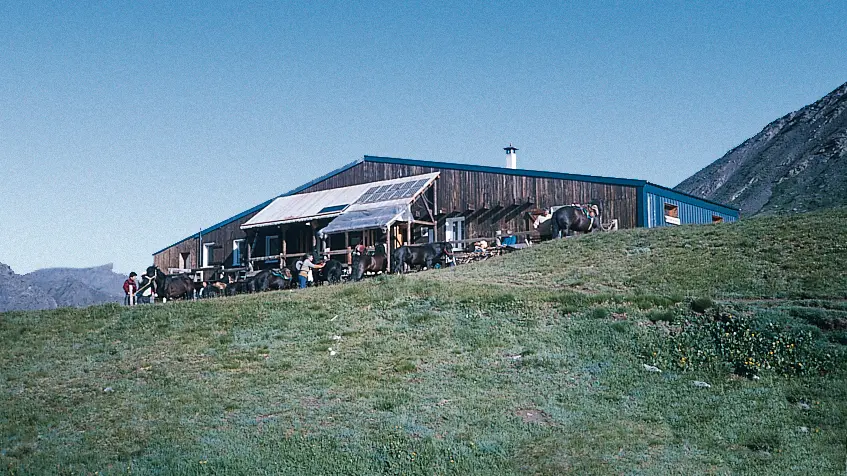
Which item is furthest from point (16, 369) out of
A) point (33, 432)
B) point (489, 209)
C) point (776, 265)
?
point (489, 209)

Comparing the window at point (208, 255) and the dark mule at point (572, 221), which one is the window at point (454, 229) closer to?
the dark mule at point (572, 221)

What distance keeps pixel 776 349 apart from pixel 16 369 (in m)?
13.8

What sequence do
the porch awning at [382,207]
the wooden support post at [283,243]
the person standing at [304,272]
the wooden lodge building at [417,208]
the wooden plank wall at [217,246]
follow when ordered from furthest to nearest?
the wooden plank wall at [217,246] → the wooden support post at [283,243] → the porch awning at [382,207] → the wooden lodge building at [417,208] → the person standing at [304,272]

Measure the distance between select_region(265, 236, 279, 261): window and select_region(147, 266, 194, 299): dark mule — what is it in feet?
38.5

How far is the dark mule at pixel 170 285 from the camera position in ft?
105

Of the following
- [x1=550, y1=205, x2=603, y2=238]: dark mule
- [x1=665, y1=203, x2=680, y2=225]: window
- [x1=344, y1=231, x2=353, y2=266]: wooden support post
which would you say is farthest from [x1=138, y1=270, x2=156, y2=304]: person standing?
[x1=665, y1=203, x2=680, y2=225]: window

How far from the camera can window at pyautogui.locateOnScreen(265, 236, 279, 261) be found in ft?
146

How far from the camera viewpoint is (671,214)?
36.1 m

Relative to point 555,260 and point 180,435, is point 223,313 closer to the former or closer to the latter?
point 180,435

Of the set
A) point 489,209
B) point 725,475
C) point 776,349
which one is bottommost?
point 725,475

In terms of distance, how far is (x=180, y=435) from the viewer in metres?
11.7

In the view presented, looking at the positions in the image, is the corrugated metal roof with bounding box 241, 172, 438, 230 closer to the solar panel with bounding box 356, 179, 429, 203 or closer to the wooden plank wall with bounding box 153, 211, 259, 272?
the solar panel with bounding box 356, 179, 429, 203

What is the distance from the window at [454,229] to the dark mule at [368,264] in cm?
593

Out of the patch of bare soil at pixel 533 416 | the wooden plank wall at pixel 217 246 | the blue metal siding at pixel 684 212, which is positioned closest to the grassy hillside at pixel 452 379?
the patch of bare soil at pixel 533 416
